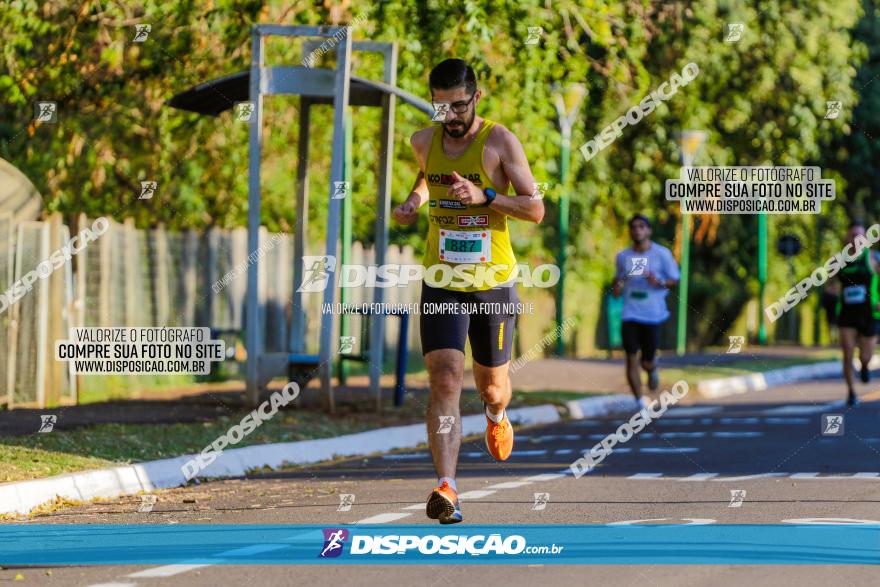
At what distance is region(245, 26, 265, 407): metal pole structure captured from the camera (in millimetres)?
16594

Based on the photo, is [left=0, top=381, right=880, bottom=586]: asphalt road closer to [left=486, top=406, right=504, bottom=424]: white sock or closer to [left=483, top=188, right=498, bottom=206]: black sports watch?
[left=486, top=406, right=504, bottom=424]: white sock

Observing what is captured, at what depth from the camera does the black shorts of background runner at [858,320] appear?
19484 millimetres

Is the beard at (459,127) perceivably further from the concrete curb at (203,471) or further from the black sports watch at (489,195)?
the concrete curb at (203,471)

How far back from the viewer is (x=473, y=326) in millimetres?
9570

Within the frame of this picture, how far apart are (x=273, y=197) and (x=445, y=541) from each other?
1960cm

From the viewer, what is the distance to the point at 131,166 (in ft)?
83.0

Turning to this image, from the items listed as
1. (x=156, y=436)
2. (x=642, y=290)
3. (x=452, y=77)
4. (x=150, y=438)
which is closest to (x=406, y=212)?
(x=452, y=77)

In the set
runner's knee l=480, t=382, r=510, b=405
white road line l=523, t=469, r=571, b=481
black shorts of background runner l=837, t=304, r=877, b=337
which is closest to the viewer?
runner's knee l=480, t=382, r=510, b=405

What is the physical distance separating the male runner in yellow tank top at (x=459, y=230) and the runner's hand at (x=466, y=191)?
0.09 metres

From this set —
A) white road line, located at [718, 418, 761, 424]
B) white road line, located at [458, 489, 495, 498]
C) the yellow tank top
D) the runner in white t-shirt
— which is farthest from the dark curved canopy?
the yellow tank top

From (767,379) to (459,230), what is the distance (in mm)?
19868

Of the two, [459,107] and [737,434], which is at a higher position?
[459,107]

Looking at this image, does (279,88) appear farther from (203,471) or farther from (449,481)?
(449,481)

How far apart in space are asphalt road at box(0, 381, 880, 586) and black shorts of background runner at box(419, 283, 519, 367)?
3.07 ft
